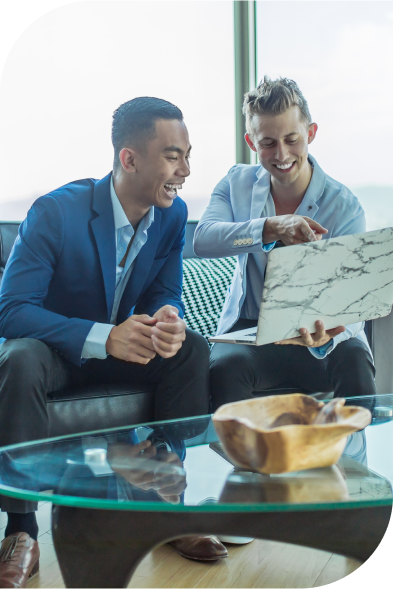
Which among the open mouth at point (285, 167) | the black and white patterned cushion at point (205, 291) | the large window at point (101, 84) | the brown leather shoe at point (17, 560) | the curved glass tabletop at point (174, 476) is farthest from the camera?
the large window at point (101, 84)

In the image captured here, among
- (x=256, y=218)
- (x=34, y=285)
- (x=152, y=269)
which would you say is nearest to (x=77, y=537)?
(x=34, y=285)

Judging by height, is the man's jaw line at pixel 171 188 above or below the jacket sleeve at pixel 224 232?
above

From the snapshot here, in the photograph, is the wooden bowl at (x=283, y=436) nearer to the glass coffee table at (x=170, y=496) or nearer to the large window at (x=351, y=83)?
the glass coffee table at (x=170, y=496)

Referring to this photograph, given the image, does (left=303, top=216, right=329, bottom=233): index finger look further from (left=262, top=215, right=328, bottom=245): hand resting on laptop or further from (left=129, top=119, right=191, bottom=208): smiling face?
(left=129, top=119, right=191, bottom=208): smiling face

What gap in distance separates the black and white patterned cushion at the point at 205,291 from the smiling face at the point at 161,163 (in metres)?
0.49

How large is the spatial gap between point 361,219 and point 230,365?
0.60 meters

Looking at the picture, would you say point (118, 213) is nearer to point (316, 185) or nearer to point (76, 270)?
point (76, 270)

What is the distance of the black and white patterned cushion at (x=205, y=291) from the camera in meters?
2.04

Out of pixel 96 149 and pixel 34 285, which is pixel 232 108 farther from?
pixel 34 285

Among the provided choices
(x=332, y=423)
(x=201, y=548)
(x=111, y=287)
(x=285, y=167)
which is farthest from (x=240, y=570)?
(x=285, y=167)

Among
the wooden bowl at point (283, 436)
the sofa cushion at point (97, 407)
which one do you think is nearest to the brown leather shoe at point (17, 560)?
the sofa cushion at point (97, 407)

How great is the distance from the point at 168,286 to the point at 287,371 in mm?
426

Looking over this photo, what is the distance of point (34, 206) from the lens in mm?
1614

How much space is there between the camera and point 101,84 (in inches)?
111
